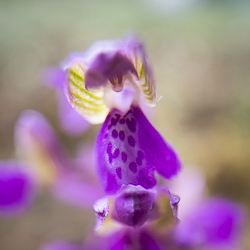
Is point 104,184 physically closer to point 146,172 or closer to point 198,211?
point 146,172

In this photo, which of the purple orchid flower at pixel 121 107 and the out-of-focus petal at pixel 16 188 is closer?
the purple orchid flower at pixel 121 107

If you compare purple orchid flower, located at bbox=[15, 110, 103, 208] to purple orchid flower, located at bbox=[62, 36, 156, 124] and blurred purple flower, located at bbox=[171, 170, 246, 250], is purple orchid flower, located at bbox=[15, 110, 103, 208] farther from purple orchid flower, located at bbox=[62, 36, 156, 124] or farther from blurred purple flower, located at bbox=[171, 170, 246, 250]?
purple orchid flower, located at bbox=[62, 36, 156, 124]

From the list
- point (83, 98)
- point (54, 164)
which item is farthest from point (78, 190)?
point (83, 98)

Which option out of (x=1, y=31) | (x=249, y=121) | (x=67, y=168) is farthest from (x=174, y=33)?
(x=67, y=168)

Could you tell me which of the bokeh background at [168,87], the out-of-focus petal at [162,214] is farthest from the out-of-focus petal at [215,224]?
the bokeh background at [168,87]

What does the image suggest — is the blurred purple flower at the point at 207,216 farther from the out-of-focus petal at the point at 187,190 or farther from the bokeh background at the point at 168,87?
the bokeh background at the point at 168,87

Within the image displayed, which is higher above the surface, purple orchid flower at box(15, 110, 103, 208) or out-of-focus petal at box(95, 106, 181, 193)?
purple orchid flower at box(15, 110, 103, 208)

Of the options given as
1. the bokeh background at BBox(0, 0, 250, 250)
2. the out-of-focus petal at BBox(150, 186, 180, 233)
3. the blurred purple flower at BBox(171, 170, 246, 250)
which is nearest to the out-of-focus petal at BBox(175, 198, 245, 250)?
the blurred purple flower at BBox(171, 170, 246, 250)
